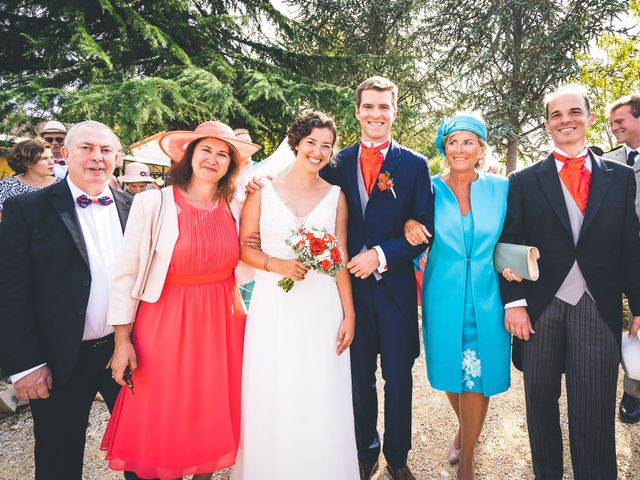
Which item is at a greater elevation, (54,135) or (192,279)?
(54,135)

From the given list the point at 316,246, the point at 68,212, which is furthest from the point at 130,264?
the point at 316,246

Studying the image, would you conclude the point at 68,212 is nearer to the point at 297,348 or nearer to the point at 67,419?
the point at 67,419

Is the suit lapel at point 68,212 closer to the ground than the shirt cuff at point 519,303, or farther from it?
farther from it

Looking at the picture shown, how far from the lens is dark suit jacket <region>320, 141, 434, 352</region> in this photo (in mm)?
3023

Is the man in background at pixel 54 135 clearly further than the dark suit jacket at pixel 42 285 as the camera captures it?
Yes

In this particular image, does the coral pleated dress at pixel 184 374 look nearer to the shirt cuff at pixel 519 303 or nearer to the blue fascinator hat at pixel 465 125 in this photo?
the blue fascinator hat at pixel 465 125

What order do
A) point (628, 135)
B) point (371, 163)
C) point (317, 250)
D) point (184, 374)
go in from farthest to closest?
point (628, 135) < point (371, 163) < point (184, 374) < point (317, 250)

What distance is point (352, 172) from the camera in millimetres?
3178

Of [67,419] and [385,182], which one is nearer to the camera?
[67,419]

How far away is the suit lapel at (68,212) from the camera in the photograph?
245 cm

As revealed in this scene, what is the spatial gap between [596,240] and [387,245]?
1424mm

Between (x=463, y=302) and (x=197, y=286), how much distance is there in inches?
79.1

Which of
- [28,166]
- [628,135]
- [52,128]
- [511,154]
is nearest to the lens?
[628,135]

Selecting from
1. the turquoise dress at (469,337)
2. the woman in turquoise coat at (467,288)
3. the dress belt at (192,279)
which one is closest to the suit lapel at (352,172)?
the woman in turquoise coat at (467,288)
